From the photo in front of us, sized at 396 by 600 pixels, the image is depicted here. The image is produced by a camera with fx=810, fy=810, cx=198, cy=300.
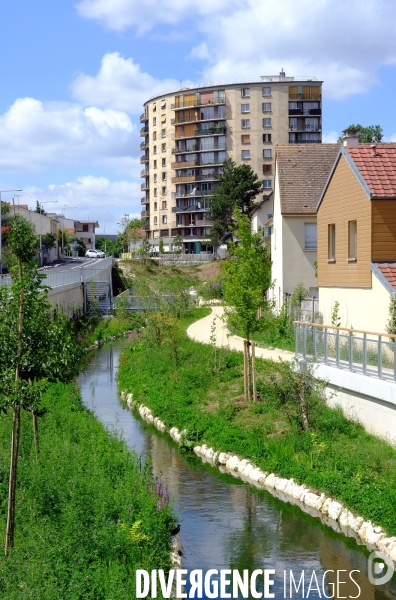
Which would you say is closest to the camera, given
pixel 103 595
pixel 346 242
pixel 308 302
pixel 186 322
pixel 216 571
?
pixel 103 595

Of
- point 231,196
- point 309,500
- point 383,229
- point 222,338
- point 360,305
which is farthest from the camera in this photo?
point 231,196

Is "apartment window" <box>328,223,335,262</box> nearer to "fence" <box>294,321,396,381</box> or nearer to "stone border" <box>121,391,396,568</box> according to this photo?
"fence" <box>294,321,396,381</box>

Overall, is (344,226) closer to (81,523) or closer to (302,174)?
(81,523)

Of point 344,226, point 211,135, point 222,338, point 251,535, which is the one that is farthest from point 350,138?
point 211,135

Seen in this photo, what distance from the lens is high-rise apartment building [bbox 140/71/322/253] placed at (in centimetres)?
10544

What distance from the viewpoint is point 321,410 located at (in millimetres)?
18734

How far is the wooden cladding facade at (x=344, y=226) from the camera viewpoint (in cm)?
2159

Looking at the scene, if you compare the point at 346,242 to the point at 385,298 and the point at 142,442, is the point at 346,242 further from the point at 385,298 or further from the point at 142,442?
the point at 142,442

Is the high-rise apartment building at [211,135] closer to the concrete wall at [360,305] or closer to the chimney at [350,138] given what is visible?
the chimney at [350,138]

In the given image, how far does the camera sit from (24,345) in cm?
1194

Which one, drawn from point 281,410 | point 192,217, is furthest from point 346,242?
point 192,217

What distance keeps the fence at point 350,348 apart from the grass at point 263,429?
4.15 feet

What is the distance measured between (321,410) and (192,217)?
93.1 metres

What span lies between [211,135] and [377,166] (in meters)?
87.7
